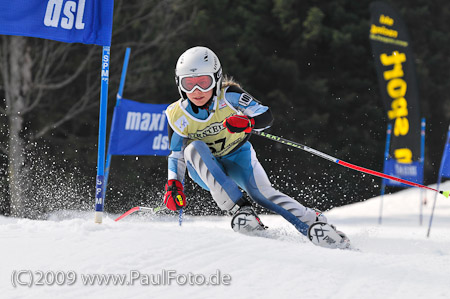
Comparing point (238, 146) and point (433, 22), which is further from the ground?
point (433, 22)

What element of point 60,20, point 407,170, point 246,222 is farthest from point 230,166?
point 407,170

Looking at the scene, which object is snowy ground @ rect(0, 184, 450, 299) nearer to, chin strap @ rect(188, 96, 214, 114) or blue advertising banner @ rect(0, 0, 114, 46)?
chin strap @ rect(188, 96, 214, 114)

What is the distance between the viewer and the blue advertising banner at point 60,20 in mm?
4117

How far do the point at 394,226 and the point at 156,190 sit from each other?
6.59 m

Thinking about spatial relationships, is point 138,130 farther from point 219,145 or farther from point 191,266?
point 191,266

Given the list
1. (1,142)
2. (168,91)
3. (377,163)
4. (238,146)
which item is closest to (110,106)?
(168,91)

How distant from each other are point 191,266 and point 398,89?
7653 millimetres

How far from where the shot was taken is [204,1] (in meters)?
16.3

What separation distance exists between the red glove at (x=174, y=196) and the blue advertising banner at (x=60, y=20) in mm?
1080

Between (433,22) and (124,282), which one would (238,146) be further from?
(433,22)

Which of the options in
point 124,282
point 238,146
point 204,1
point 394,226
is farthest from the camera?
point 204,1

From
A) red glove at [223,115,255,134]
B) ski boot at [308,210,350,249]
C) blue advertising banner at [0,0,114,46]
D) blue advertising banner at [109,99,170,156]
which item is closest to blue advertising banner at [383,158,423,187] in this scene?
blue advertising banner at [109,99,170,156]

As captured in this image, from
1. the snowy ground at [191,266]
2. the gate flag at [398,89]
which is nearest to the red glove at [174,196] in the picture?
the snowy ground at [191,266]

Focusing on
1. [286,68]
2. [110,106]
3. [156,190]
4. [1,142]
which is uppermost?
[286,68]
